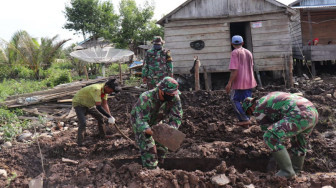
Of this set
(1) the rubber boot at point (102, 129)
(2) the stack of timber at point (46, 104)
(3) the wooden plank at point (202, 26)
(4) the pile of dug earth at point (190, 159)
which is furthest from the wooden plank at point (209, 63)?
(1) the rubber boot at point (102, 129)

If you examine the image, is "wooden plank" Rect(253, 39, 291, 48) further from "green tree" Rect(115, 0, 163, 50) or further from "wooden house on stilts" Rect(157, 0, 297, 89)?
"green tree" Rect(115, 0, 163, 50)

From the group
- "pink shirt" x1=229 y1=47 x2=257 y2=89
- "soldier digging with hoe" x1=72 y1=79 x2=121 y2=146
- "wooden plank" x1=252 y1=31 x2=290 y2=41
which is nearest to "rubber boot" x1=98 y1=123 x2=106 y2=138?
"soldier digging with hoe" x1=72 y1=79 x2=121 y2=146

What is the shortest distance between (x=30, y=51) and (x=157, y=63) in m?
10.3

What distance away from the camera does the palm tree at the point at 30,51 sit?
13703 mm

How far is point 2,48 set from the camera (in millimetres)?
14594

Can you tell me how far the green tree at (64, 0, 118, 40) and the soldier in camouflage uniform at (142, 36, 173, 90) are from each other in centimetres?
1752

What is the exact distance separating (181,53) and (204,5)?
1767 mm

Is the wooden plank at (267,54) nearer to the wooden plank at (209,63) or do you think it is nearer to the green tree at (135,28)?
the wooden plank at (209,63)

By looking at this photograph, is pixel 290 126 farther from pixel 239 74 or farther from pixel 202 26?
pixel 202 26

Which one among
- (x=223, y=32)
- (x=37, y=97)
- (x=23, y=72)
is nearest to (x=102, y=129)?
(x=37, y=97)

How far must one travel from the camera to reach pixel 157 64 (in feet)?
20.0

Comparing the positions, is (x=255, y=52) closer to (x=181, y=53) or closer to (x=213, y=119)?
(x=181, y=53)

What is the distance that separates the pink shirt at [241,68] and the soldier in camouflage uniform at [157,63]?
1662 millimetres

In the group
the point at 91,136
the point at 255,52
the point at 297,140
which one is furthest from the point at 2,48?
the point at 297,140
